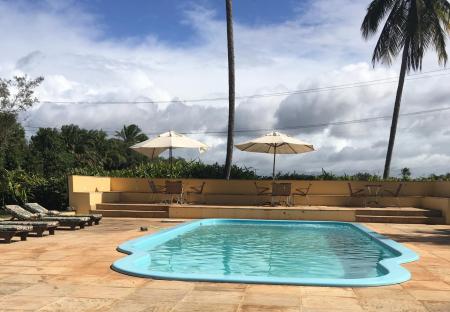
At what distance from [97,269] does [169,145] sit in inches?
417

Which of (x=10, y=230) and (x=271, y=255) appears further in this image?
(x=10, y=230)

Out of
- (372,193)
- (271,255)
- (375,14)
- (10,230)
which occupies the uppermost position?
(375,14)

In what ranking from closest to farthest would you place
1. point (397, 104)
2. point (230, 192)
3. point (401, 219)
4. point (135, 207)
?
1. point (401, 219)
2. point (135, 207)
3. point (230, 192)
4. point (397, 104)

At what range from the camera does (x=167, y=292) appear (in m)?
5.71

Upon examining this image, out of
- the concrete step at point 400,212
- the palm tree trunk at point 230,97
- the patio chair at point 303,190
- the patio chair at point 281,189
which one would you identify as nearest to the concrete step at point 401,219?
the concrete step at point 400,212

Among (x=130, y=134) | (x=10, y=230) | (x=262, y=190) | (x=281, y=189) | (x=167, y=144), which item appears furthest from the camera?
(x=130, y=134)

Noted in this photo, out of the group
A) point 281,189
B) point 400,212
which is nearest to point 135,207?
point 281,189

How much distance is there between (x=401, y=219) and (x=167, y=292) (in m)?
11.0

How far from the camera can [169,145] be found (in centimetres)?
1753

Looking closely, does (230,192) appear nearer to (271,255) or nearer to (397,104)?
(271,255)

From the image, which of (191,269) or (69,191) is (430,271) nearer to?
(191,269)

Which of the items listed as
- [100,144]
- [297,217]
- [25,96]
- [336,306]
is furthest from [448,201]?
[100,144]

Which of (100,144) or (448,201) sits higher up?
(100,144)

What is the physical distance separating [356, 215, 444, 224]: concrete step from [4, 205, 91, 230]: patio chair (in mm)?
8231
